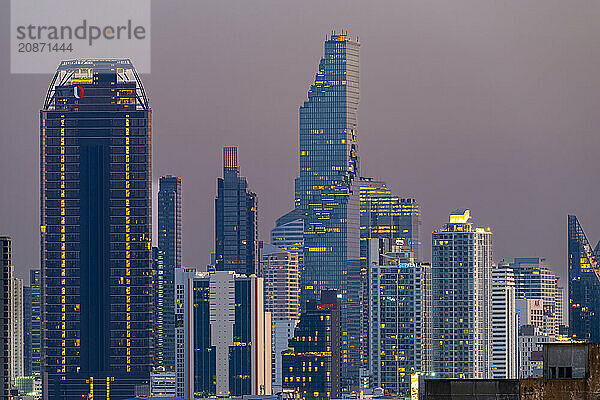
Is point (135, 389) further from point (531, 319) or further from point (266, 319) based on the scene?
point (531, 319)

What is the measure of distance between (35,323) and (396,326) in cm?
4352

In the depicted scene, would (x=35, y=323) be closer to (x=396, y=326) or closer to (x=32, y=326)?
(x=32, y=326)

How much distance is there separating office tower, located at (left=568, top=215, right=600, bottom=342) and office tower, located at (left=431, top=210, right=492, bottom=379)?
9.41 meters

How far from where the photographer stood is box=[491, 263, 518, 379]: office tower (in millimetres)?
151625

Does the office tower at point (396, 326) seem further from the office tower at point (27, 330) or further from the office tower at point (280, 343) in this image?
the office tower at point (27, 330)

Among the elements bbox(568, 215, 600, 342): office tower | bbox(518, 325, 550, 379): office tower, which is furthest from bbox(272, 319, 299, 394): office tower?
bbox(568, 215, 600, 342): office tower

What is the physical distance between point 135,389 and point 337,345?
21039 millimetres

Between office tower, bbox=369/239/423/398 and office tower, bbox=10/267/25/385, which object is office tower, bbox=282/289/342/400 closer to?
office tower, bbox=369/239/423/398

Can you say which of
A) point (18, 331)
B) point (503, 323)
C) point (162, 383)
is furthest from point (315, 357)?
point (18, 331)

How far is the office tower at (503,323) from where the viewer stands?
151625 millimetres

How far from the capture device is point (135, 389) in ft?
601

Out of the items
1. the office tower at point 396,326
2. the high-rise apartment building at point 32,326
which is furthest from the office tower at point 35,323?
the office tower at point 396,326

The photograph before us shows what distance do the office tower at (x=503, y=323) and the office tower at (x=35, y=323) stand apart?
4616cm

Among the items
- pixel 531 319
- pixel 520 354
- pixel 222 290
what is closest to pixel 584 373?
pixel 520 354
